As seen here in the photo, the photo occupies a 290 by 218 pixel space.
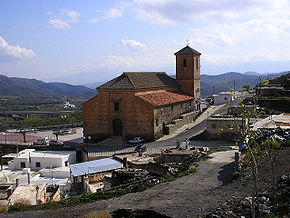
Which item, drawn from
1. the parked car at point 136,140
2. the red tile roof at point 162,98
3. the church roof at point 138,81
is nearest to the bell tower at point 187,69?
the church roof at point 138,81

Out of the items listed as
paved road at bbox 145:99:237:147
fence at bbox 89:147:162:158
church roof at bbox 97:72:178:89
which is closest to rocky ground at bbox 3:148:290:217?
fence at bbox 89:147:162:158

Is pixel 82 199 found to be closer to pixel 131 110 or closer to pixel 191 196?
pixel 191 196

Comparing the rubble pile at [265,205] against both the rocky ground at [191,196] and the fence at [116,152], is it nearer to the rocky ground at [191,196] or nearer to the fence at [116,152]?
the rocky ground at [191,196]

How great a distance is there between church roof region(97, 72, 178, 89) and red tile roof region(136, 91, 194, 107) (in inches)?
42.3

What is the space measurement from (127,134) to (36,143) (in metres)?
10.6

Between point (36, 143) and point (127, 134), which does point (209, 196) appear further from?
point (36, 143)

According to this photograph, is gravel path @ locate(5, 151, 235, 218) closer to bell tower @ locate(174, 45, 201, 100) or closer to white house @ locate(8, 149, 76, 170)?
white house @ locate(8, 149, 76, 170)

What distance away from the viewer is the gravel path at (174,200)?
1677 centimetres

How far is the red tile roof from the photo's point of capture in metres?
40.5

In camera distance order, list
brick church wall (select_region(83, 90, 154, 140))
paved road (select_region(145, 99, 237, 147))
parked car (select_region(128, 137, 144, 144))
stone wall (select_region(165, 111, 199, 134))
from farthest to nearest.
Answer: stone wall (select_region(165, 111, 199, 134))
brick church wall (select_region(83, 90, 154, 140))
parked car (select_region(128, 137, 144, 144))
paved road (select_region(145, 99, 237, 147))

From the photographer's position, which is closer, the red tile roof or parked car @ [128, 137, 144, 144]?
parked car @ [128, 137, 144, 144]

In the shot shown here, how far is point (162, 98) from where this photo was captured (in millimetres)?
43250

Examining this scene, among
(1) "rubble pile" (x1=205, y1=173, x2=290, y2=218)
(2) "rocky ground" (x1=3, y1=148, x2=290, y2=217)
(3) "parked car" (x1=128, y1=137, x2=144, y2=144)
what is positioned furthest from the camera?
(3) "parked car" (x1=128, y1=137, x2=144, y2=144)

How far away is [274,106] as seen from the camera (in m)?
45.7
